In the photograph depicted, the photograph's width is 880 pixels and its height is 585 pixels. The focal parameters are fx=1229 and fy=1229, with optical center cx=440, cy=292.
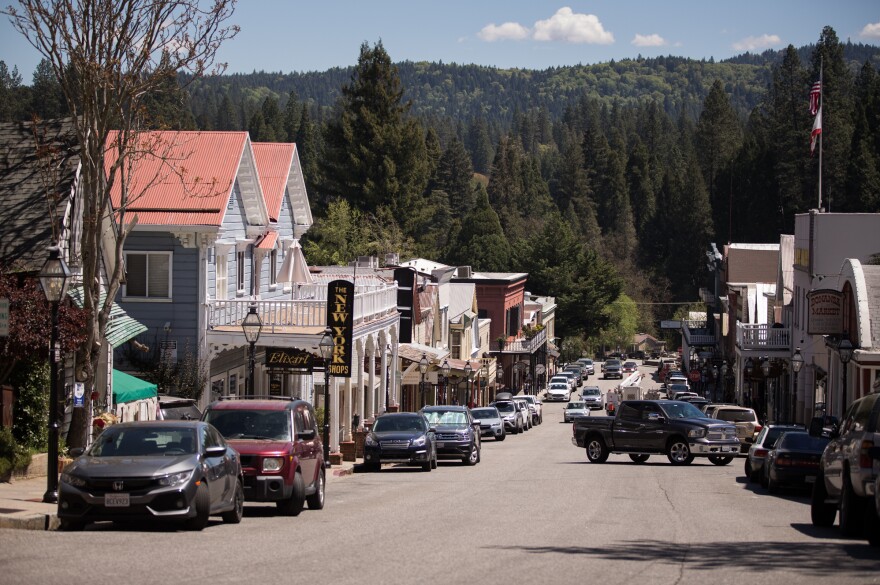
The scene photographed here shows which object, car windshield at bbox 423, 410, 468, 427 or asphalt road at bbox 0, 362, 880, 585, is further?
car windshield at bbox 423, 410, 468, 427

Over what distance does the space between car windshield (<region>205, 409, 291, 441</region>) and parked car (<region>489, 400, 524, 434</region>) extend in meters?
38.3

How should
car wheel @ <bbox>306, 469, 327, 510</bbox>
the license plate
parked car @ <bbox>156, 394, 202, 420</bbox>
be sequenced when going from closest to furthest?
1. the license plate
2. car wheel @ <bbox>306, 469, 327, 510</bbox>
3. parked car @ <bbox>156, 394, 202, 420</bbox>

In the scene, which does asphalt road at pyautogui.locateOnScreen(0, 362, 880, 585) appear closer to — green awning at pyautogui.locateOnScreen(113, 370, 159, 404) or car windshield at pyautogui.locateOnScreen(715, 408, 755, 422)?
green awning at pyautogui.locateOnScreen(113, 370, 159, 404)

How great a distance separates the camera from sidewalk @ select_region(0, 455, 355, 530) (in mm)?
15797

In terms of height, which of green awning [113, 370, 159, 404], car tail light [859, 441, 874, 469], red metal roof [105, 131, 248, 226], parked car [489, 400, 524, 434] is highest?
red metal roof [105, 131, 248, 226]

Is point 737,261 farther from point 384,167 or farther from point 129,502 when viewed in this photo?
point 129,502

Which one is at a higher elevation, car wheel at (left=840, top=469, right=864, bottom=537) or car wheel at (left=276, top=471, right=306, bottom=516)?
car wheel at (left=840, top=469, right=864, bottom=537)

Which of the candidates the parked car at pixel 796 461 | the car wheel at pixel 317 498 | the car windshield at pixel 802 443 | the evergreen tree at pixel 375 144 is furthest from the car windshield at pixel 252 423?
the evergreen tree at pixel 375 144

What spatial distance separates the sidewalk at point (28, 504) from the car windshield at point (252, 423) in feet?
9.44

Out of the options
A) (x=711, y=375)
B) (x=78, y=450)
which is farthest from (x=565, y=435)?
(x=78, y=450)

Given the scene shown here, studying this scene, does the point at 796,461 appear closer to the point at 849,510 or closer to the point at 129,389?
the point at 849,510

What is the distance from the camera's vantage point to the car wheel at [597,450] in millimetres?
33969

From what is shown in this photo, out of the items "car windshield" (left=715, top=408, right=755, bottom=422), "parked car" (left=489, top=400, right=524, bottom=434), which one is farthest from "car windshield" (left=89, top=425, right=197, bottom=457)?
"parked car" (left=489, top=400, right=524, bottom=434)

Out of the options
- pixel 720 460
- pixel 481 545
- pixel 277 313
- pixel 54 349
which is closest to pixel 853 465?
pixel 481 545
